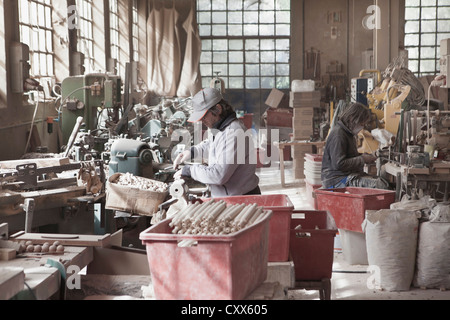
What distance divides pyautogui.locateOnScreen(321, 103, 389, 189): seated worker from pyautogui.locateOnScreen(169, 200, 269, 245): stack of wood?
290 cm

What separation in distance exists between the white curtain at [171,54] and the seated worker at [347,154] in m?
8.18

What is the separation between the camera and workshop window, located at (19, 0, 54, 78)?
6.88 metres

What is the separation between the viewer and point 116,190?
443 centimetres

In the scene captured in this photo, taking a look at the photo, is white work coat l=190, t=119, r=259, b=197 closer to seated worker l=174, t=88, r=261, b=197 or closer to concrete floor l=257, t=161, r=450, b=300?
seated worker l=174, t=88, r=261, b=197

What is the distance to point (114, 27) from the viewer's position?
1155 cm

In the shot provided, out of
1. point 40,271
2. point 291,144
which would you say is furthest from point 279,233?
point 291,144

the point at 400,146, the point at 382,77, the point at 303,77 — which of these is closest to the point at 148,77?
the point at 303,77

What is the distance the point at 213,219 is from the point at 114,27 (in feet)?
32.3

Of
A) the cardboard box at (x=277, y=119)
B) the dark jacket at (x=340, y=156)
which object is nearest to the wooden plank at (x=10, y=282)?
the dark jacket at (x=340, y=156)

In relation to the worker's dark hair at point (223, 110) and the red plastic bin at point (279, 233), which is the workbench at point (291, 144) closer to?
the worker's dark hair at point (223, 110)

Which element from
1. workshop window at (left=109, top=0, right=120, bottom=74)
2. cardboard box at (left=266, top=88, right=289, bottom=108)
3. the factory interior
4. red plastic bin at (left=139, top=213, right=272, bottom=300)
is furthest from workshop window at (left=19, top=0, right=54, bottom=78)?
cardboard box at (left=266, top=88, right=289, bottom=108)

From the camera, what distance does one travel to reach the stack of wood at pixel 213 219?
2221 mm

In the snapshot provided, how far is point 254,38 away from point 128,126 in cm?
803

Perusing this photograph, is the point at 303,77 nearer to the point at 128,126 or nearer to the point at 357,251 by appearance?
the point at 128,126
